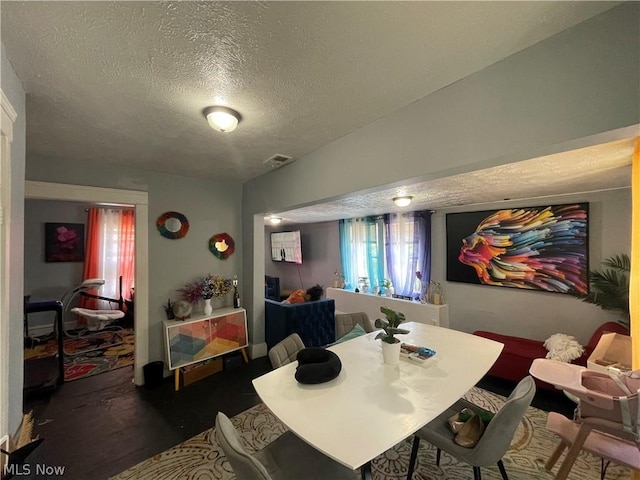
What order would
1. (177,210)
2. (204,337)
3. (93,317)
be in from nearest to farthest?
(204,337)
(177,210)
(93,317)

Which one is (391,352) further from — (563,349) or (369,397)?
(563,349)

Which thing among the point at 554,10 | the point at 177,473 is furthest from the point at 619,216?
the point at 177,473

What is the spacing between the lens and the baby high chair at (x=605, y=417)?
48.4 inches

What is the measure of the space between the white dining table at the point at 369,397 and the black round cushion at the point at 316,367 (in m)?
0.04

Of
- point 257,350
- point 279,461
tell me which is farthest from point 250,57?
point 257,350

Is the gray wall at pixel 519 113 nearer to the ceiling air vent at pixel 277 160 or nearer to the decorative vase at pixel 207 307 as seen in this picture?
the ceiling air vent at pixel 277 160

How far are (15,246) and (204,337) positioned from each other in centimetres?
210

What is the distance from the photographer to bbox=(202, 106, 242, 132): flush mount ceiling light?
1.56 metres

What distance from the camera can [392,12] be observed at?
3.06ft

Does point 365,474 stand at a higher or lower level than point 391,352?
lower

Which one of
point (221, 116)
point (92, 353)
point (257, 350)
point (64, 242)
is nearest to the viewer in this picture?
point (221, 116)

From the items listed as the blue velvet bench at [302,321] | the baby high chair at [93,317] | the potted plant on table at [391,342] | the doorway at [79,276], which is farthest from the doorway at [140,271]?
the potted plant on table at [391,342]

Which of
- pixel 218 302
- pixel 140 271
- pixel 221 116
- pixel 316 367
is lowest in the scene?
pixel 218 302

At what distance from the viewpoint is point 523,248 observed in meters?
3.27
